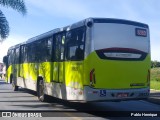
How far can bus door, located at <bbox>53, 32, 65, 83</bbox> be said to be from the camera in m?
14.1

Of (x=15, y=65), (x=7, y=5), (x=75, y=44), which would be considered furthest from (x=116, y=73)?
(x=15, y=65)

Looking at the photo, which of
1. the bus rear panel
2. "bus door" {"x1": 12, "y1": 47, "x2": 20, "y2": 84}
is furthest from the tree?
the bus rear panel

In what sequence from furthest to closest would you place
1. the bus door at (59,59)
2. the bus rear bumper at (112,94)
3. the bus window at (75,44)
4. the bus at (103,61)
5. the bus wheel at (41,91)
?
the bus wheel at (41,91)
the bus door at (59,59)
the bus window at (75,44)
the bus at (103,61)
the bus rear bumper at (112,94)

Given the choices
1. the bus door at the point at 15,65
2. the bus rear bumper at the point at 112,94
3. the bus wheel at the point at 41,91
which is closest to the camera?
the bus rear bumper at the point at 112,94

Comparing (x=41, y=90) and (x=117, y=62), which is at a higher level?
(x=117, y=62)

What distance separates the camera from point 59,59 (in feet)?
47.5

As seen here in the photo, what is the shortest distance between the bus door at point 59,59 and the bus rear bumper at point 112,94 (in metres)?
2.24

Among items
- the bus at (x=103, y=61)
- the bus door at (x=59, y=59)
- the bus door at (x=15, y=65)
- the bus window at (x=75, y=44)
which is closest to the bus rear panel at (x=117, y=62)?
the bus at (x=103, y=61)

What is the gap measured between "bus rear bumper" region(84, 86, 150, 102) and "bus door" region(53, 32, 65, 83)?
88.3 inches

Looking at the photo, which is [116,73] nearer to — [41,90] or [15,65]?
[41,90]

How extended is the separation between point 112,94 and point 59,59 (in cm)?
334

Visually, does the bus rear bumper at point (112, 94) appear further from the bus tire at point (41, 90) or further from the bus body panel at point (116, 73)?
the bus tire at point (41, 90)

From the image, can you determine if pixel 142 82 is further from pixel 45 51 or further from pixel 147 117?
pixel 45 51

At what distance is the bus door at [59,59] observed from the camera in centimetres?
1409
